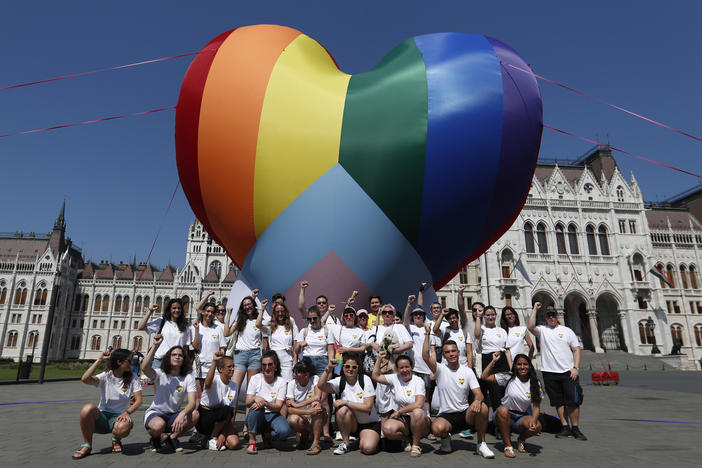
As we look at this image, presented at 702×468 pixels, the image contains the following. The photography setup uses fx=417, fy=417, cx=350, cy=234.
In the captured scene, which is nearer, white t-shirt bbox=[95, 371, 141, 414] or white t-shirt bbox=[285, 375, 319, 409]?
white t-shirt bbox=[95, 371, 141, 414]

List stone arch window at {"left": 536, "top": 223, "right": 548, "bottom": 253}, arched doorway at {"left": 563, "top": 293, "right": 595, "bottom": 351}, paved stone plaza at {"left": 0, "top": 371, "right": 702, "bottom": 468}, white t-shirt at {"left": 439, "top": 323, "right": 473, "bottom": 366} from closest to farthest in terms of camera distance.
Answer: paved stone plaza at {"left": 0, "top": 371, "right": 702, "bottom": 468}
white t-shirt at {"left": 439, "top": 323, "right": 473, "bottom": 366}
arched doorway at {"left": 563, "top": 293, "right": 595, "bottom": 351}
stone arch window at {"left": 536, "top": 223, "right": 548, "bottom": 253}

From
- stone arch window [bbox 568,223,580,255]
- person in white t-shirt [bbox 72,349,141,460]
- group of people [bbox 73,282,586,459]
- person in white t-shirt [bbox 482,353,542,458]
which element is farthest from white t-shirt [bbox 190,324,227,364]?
stone arch window [bbox 568,223,580,255]

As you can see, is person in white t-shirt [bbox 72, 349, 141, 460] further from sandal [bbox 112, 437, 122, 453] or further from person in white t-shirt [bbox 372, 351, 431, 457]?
person in white t-shirt [bbox 372, 351, 431, 457]

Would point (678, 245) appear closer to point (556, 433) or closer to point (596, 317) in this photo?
point (596, 317)

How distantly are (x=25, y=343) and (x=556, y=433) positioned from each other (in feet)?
214

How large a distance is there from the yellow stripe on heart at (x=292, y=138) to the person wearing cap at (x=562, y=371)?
431 cm

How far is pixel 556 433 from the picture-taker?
6418mm

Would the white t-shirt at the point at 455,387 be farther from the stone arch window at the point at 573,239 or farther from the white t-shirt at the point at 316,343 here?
the stone arch window at the point at 573,239

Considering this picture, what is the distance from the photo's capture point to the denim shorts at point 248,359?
6.66m

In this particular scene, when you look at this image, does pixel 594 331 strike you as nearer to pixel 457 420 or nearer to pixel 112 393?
pixel 457 420

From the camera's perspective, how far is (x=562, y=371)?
6.20 m

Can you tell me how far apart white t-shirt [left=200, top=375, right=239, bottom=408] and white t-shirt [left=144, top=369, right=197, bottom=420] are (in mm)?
271

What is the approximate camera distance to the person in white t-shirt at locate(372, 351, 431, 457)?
201 inches

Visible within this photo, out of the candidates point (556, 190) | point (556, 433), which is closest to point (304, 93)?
point (556, 433)
